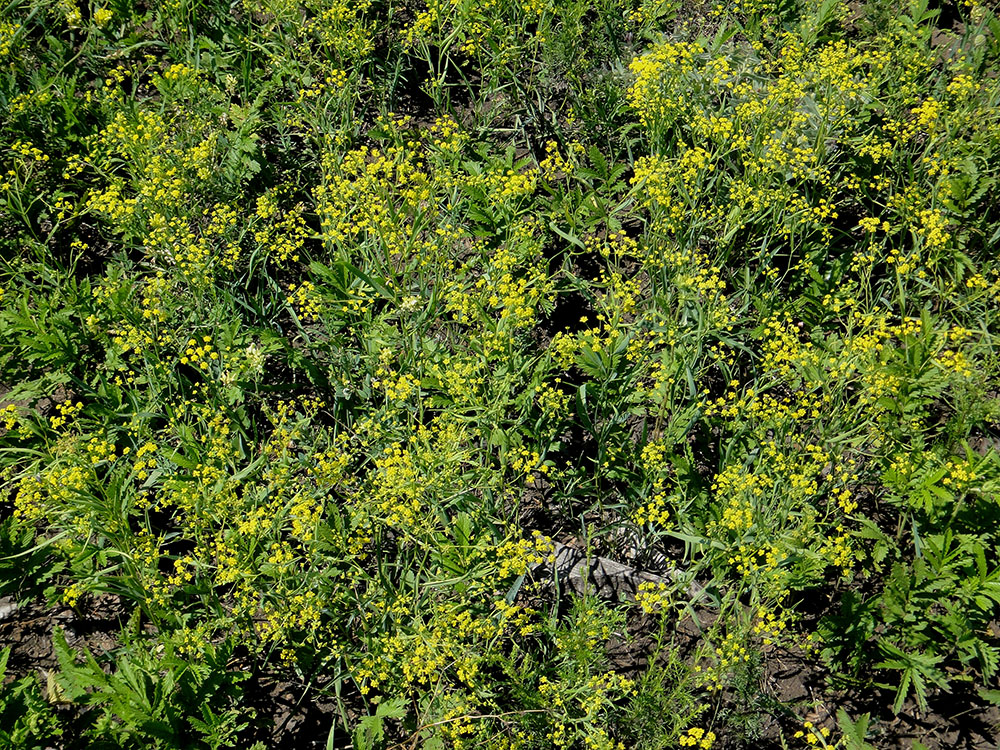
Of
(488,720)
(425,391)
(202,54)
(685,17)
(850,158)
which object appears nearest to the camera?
(488,720)

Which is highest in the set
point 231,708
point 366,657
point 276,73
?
point 276,73

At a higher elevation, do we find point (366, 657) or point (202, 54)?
point (202, 54)

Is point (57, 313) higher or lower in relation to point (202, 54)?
lower

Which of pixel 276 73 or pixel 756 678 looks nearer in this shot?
pixel 756 678

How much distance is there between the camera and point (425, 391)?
4.50m

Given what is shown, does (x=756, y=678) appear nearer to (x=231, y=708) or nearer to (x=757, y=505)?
(x=757, y=505)

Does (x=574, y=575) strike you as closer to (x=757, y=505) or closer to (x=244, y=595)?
(x=757, y=505)

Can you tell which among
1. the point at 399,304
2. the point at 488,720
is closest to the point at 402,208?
the point at 399,304

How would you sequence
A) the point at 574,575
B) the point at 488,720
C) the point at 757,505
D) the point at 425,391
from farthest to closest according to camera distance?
the point at 425,391 → the point at 574,575 → the point at 757,505 → the point at 488,720

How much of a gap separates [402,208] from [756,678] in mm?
3119

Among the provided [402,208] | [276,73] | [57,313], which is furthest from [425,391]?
[276,73]

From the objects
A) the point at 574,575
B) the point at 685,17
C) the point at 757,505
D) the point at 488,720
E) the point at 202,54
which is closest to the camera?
the point at 488,720

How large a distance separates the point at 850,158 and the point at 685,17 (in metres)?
1.87

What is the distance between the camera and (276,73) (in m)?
5.48
